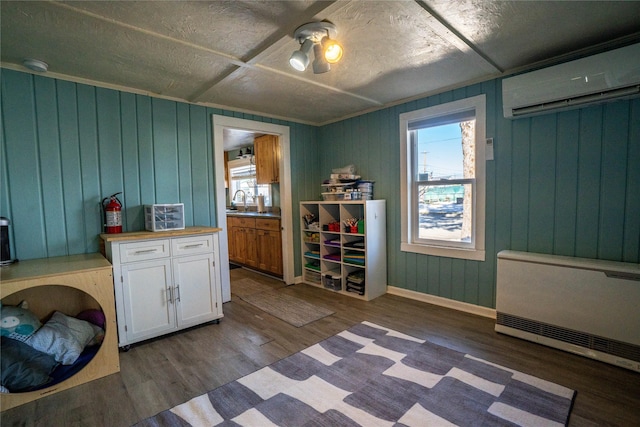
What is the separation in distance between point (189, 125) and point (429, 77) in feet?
8.43

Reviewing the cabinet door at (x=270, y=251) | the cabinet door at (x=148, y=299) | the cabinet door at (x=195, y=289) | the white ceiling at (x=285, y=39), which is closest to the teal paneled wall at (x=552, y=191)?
the white ceiling at (x=285, y=39)

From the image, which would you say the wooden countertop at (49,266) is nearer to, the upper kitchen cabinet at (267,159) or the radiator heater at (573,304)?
the upper kitchen cabinet at (267,159)

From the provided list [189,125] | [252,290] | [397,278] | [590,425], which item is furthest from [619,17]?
[252,290]

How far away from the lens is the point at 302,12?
1718 millimetres

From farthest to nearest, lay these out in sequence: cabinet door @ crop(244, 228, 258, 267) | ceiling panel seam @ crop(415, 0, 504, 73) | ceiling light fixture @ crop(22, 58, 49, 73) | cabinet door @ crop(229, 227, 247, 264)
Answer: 1. cabinet door @ crop(229, 227, 247, 264)
2. cabinet door @ crop(244, 228, 258, 267)
3. ceiling light fixture @ crop(22, 58, 49, 73)
4. ceiling panel seam @ crop(415, 0, 504, 73)

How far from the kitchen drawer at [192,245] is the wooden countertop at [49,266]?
0.53 meters

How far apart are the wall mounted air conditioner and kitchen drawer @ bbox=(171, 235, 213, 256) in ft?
9.80

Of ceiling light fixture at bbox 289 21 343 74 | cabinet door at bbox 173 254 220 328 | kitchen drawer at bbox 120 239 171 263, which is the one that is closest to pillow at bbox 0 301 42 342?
kitchen drawer at bbox 120 239 171 263

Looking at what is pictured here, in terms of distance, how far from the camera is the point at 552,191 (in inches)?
99.1

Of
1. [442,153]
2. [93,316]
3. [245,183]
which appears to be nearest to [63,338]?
[93,316]

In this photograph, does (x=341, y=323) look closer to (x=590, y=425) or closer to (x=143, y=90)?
(x=590, y=425)

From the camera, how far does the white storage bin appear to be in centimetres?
273

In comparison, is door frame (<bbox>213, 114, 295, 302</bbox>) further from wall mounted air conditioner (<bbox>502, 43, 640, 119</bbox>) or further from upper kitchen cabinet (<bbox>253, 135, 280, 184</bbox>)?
wall mounted air conditioner (<bbox>502, 43, 640, 119</bbox>)

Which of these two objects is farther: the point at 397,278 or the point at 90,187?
the point at 397,278
